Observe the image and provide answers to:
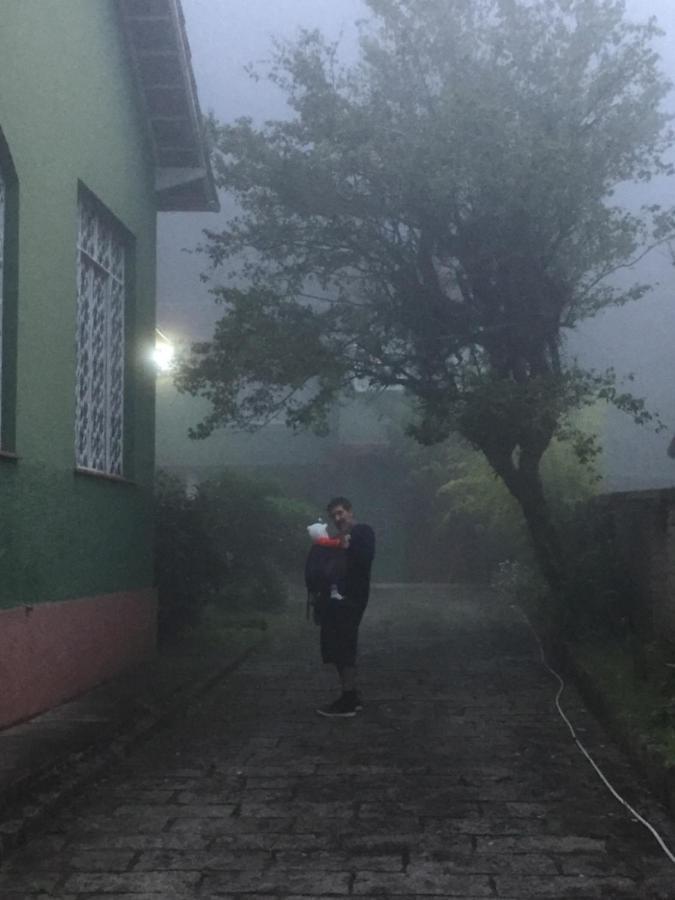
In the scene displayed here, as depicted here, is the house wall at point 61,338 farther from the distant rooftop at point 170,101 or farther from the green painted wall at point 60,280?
the distant rooftop at point 170,101

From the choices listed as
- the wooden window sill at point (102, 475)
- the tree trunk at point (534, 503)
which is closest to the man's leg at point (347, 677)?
the wooden window sill at point (102, 475)

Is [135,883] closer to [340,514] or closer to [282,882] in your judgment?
[282,882]

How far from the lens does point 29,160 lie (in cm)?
938

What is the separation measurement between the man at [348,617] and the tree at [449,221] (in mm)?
4916

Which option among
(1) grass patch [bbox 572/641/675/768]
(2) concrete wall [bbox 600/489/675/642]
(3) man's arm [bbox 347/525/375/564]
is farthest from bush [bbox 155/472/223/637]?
(3) man's arm [bbox 347/525/375/564]

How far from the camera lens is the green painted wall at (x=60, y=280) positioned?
912 centimetres

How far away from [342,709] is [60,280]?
13.8 feet

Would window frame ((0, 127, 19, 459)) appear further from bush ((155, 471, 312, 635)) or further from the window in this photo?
bush ((155, 471, 312, 635))

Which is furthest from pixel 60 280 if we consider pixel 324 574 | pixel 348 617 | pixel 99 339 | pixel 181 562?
pixel 181 562

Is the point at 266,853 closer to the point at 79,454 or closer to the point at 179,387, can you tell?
the point at 79,454

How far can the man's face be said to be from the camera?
33.7 ft

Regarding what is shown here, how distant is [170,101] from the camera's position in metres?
13.5

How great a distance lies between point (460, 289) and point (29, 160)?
8.11 metres

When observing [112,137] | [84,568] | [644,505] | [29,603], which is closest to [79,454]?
[84,568]
